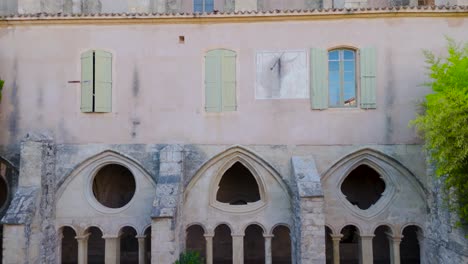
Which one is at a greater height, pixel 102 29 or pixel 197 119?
pixel 102 29

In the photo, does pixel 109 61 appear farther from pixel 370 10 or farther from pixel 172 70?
pixel 370 10

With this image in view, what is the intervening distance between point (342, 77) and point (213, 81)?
3.53m

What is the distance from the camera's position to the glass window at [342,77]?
11.7 m

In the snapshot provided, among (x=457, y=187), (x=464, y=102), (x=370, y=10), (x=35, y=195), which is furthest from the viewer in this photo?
(x=370, y=10)

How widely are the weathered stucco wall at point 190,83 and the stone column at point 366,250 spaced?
2550 millimetres

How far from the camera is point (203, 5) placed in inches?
605

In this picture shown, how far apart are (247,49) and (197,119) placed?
2369 mm

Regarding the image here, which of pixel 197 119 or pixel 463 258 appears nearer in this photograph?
pixel 463 258

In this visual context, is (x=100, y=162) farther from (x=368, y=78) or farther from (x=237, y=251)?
(x=368, y=78)

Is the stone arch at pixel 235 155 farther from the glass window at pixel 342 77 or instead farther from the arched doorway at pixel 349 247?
the arched doorway at pixel 349 247

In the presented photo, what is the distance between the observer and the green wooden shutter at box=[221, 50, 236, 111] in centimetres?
1169

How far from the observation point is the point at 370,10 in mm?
11414

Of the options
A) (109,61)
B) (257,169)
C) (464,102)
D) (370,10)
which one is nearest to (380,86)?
(370,10)

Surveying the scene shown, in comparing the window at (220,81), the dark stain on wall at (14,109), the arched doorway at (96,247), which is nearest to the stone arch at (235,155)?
the window at (220,81)
